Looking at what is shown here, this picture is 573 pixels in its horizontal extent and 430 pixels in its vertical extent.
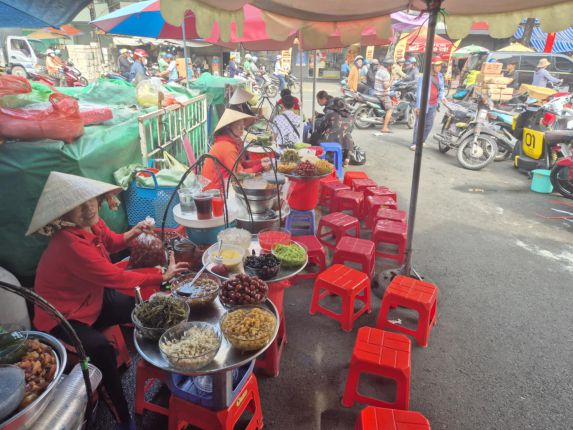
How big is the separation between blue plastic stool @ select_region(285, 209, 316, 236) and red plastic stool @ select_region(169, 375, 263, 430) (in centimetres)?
253

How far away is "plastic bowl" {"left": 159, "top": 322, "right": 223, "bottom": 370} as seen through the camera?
1587 millimetres

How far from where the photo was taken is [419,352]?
3.05m

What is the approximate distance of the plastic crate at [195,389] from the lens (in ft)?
6.57

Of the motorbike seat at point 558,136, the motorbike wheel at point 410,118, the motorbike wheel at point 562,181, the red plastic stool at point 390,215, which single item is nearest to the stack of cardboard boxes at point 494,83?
the motorbike wheel at point 410,118

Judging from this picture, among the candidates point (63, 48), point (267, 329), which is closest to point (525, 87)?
point (267, 329)

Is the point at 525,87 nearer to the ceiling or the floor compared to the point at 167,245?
nearer to the ceiling

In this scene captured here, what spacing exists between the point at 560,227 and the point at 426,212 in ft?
6.16

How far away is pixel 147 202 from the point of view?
3.93 metres

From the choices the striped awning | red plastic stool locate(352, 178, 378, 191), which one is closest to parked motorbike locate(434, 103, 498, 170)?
red plastic stool locate(352, 178, 378, 191)

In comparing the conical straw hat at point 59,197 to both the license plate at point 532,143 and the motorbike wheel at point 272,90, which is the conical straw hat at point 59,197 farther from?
the motorbike wheel at point 272,90

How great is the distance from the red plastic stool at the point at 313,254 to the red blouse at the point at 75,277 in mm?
1920

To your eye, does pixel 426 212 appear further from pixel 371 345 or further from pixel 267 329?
pixel 267 329

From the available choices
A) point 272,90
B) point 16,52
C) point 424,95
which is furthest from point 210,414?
point 16,52

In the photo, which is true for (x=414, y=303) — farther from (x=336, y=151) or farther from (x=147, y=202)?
(x=336, y=151)
